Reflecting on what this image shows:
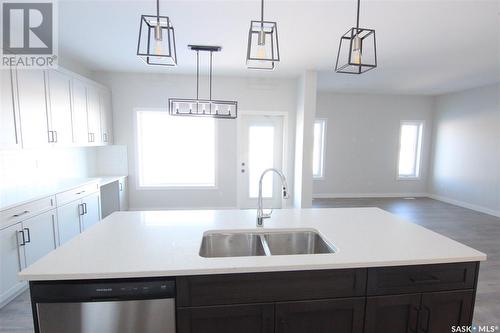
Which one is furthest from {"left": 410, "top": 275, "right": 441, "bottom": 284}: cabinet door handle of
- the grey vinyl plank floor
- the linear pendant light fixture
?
the linear pendant light fixture

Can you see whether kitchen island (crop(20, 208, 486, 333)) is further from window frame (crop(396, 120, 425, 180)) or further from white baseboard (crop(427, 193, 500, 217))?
window frame (crop(396, 120, 425, 180))

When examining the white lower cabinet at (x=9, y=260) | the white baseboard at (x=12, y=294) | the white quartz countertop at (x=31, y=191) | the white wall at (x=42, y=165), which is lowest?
the white baseboard at (x=12, y=294)

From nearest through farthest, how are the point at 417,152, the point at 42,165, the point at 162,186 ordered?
the point at 42,165 → the point at 162,186 → the point at 417,152

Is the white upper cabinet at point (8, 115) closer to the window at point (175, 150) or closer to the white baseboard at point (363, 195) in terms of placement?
the window at point (175, 150)

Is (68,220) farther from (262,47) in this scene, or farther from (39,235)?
(262,47)

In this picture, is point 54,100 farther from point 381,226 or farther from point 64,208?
point 381,226

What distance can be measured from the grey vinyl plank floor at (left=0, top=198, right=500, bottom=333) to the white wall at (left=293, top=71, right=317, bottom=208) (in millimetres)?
1265

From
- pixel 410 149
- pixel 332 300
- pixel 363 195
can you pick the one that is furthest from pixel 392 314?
pixel 410 149

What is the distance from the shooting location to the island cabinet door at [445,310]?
136 cm

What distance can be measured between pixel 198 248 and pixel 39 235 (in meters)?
2.16

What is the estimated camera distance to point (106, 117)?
4465 mm

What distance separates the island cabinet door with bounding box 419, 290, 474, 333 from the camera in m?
1.36

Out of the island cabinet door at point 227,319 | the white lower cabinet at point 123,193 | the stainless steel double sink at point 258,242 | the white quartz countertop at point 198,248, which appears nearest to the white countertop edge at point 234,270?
the white quartz countertop at point 198,248

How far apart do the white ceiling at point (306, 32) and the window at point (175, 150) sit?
1.00 m
